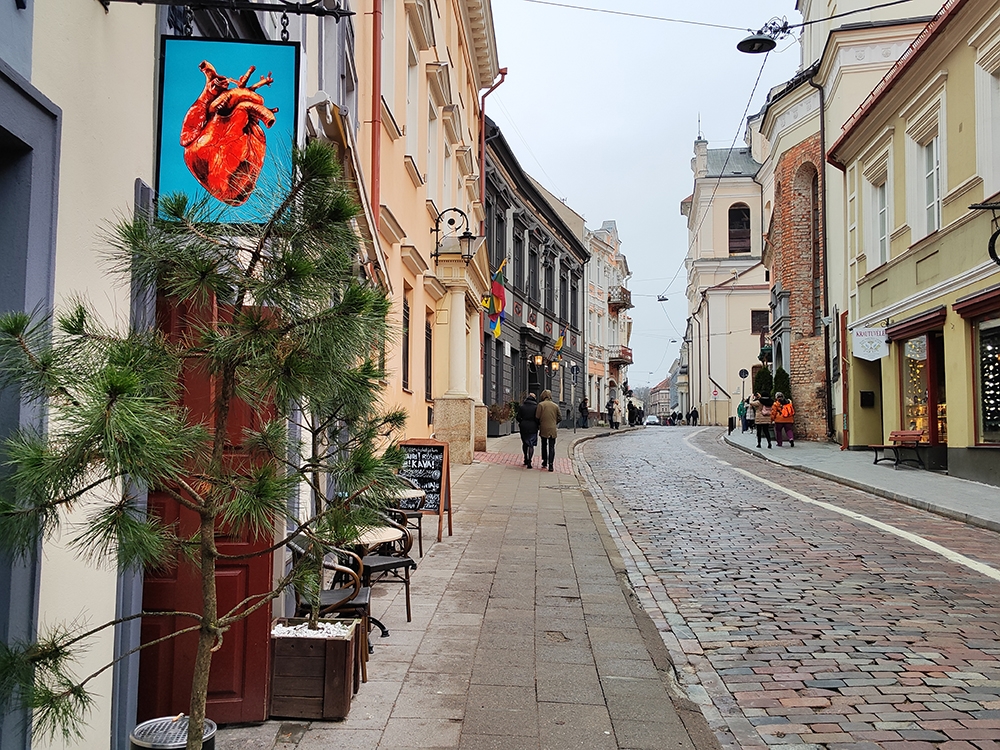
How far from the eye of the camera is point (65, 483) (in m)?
2.19

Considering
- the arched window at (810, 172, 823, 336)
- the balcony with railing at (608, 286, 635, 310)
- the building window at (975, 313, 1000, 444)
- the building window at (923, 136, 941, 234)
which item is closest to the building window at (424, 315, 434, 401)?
the building window at (975, 313, 1000, 444)

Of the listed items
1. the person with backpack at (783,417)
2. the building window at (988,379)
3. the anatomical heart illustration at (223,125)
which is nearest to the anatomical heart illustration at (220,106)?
the anatomical heart illustration at (223,125)

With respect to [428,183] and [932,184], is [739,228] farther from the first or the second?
[428,183]

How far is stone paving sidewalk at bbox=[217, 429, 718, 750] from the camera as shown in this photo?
4.08m

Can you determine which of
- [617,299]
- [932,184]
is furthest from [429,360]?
[617,299]

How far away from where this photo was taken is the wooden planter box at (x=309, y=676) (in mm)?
4188

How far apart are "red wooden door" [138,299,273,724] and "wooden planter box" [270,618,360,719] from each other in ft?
0.22

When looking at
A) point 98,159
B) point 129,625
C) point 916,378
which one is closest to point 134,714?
point 129,625

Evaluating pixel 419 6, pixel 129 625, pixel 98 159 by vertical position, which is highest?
pixel 419 6

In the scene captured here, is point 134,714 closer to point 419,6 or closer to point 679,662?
point 679,662

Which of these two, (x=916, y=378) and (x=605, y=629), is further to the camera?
(x=916, y=378)

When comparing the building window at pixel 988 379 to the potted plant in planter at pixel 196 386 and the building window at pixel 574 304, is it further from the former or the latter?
the building window at pixel 574 304

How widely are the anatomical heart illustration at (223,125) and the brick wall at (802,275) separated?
25.8 metres

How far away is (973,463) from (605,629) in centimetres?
1109
